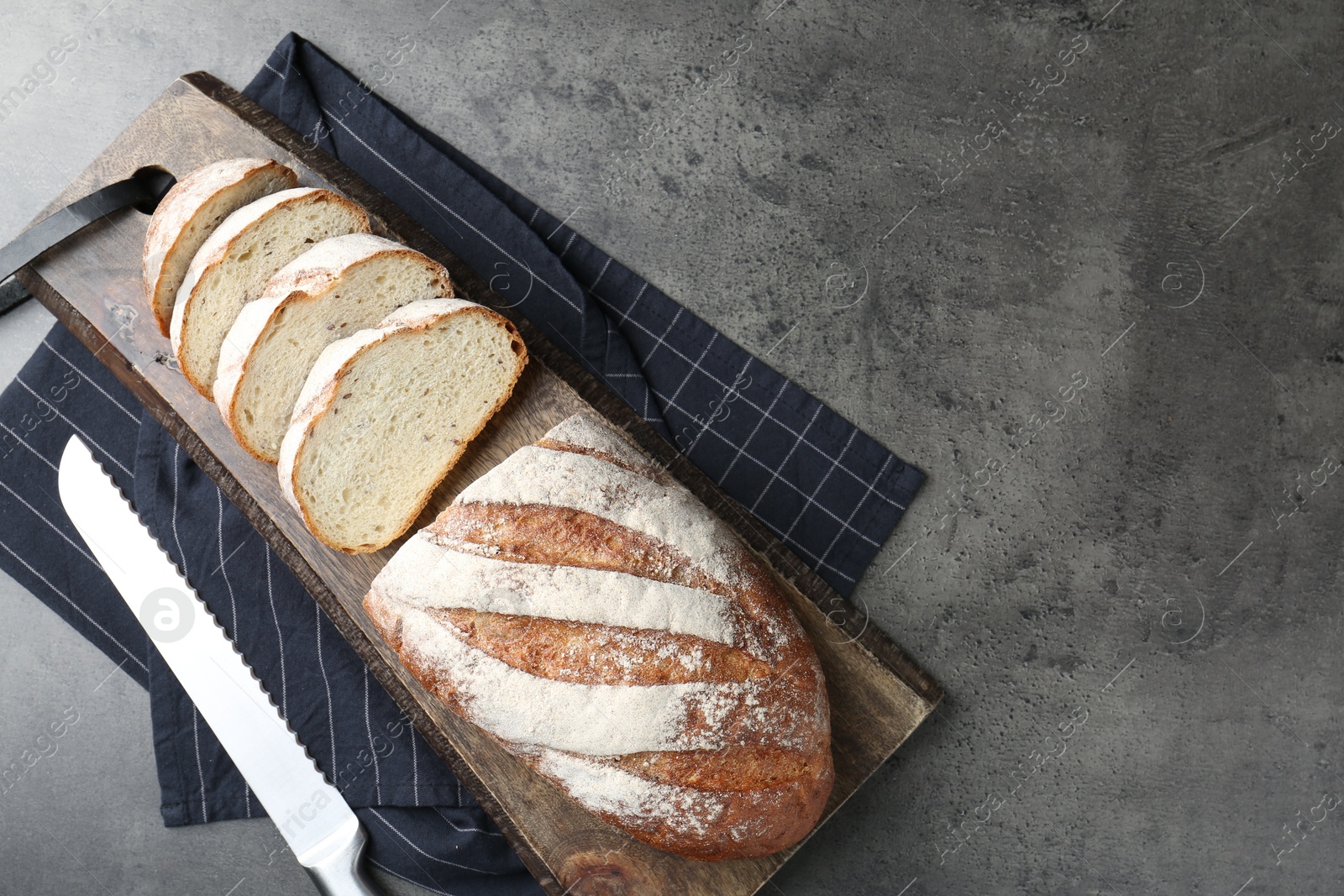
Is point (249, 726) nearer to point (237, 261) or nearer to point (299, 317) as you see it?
point (299, 317)

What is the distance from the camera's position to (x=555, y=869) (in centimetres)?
185

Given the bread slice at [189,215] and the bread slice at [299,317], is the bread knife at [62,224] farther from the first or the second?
the bread slice at [299,317]

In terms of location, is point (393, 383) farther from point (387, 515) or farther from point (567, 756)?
point (567, 756)

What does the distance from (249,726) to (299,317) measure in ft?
3.23

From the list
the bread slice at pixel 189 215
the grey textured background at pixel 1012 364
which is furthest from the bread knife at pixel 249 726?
the bread slice at pixel 189 215

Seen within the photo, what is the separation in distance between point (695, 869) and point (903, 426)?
3.95ft

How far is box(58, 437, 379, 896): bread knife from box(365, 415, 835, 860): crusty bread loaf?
1.67 feet

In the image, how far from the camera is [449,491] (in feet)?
6.53

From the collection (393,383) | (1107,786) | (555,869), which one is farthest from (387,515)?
(1107,786)

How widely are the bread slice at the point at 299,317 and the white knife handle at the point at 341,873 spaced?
963 mm

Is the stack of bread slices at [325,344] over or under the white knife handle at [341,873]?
over

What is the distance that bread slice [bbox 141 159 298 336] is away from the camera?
1.90 m

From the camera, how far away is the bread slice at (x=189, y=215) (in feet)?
6.23

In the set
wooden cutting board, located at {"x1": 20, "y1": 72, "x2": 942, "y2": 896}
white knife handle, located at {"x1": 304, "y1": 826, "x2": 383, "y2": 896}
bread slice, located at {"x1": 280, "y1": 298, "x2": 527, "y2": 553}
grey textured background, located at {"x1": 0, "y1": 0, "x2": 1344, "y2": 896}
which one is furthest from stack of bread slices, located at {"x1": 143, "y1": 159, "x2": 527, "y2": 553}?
white knife handle, located at {"x1": 304, "y1": 826, "x2": 383, "y2": 896}
